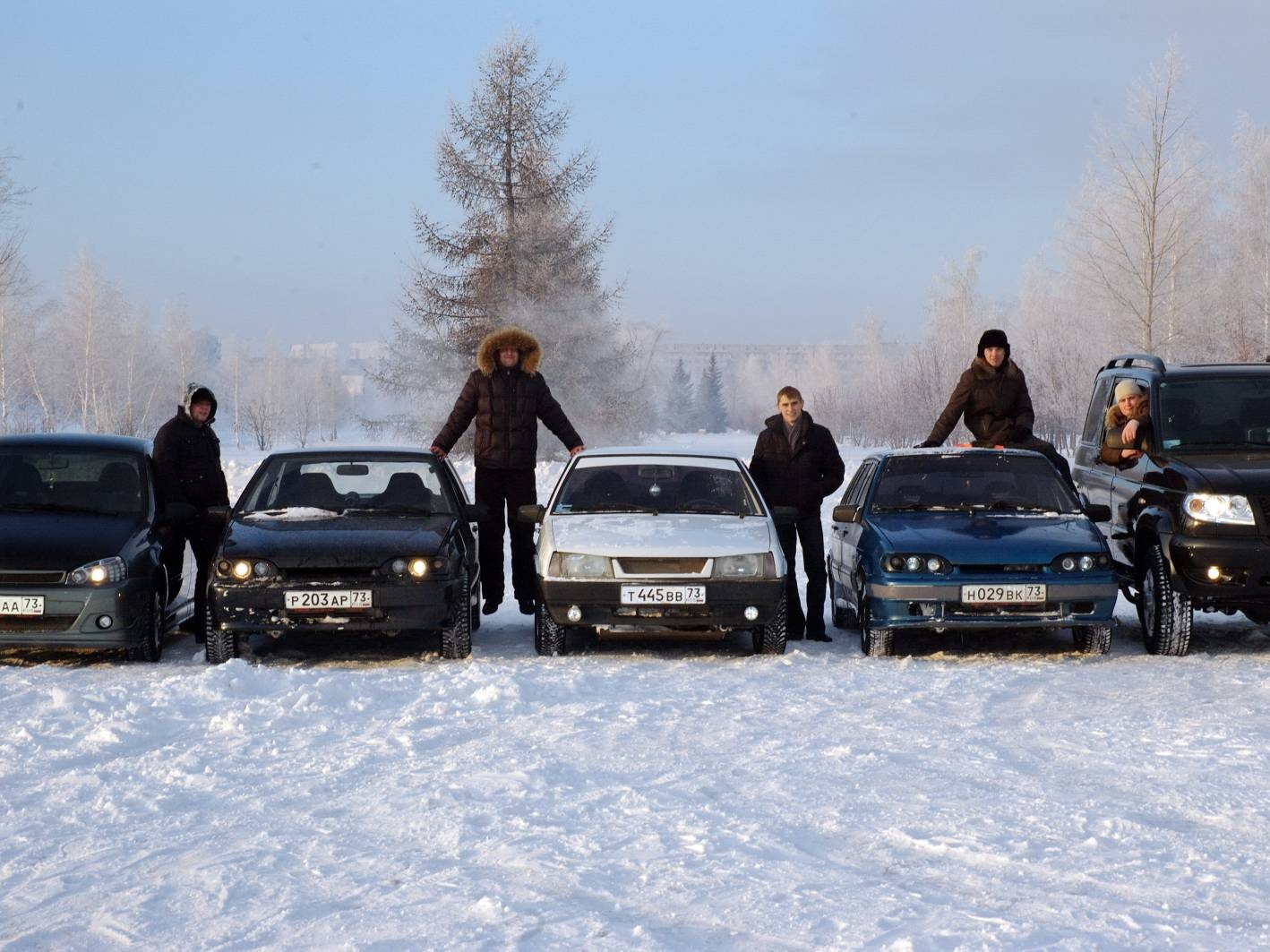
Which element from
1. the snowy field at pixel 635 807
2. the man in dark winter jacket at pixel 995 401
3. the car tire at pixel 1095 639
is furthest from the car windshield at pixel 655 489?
the car tire at pixel 1095 639

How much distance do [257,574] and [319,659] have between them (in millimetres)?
1033

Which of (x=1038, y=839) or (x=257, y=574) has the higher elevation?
(x=257, y=574)

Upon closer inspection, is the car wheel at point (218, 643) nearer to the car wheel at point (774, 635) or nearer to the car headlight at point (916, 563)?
the car wheel at point (774, 635)

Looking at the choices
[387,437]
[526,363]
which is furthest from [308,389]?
[526,363]

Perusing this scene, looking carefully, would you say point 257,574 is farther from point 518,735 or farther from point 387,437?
point 387,437

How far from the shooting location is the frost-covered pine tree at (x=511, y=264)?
39.9 meters

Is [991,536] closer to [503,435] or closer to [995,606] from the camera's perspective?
[995,606]

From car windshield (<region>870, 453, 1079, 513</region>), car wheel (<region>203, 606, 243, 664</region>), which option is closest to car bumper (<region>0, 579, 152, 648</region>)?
car wheel (<region>203, 606, 243, 664</region>)

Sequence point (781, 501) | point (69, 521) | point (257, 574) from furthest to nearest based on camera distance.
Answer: point (781, 501) → point (69, 521) → point (257, 574)

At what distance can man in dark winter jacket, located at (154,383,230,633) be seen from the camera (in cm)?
1071

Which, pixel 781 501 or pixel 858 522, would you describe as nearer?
pixel 858 522

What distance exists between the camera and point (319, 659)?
33.1 ft

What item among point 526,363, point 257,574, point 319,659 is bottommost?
point 319,659

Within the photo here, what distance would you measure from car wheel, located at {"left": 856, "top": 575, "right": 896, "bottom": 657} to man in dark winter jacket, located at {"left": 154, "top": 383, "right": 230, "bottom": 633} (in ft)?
15.9
